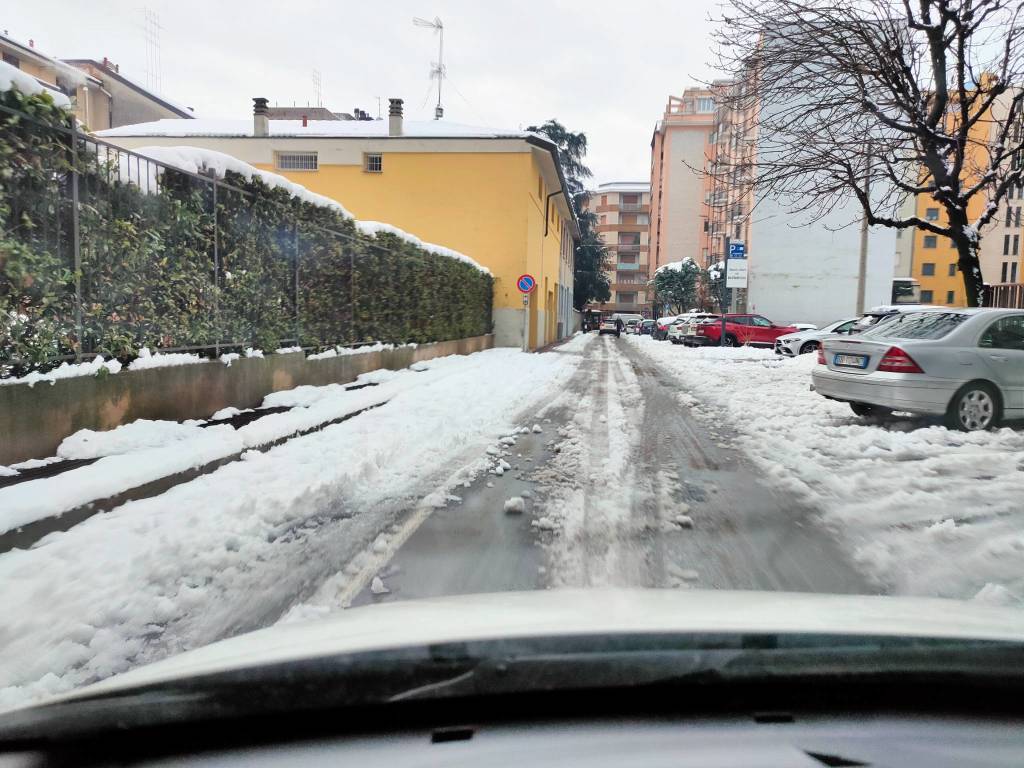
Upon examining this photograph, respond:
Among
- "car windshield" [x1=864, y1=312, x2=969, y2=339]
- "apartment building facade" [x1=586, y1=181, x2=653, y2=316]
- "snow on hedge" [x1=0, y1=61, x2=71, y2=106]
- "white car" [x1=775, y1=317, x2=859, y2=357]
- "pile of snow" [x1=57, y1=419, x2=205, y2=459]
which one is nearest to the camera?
"snow on hedge" [x1=0, y1=61, x2=71, y2=106]

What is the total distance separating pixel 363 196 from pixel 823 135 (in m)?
17.6

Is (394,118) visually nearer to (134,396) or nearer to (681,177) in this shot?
(134,396)

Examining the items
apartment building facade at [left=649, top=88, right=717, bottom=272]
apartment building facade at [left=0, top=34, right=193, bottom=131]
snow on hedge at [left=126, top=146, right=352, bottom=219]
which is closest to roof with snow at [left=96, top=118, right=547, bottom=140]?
apartment building facade at [left=0, top=34, right=193, bottom=131]

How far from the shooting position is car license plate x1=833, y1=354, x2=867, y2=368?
8.32 m

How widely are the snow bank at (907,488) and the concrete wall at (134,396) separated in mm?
5761

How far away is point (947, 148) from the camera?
1250 centimetres

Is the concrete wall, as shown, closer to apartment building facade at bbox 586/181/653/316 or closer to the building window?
the building window

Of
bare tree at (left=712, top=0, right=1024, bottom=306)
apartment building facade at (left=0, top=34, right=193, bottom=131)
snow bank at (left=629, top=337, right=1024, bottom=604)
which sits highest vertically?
apartment building facade at (left=0, top=34, right=193, bottom=131)

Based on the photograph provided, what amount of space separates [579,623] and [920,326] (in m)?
8.28

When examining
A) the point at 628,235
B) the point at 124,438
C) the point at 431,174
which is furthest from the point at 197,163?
the point at 628,235

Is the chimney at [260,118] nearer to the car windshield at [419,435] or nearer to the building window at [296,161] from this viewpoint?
the building window at [296,161]

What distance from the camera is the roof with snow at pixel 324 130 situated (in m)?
25.4

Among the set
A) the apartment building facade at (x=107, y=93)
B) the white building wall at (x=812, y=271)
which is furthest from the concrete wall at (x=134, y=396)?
the white building wall at (x=812, y=271)

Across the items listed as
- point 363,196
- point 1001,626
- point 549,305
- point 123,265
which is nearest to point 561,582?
point 1001,626
